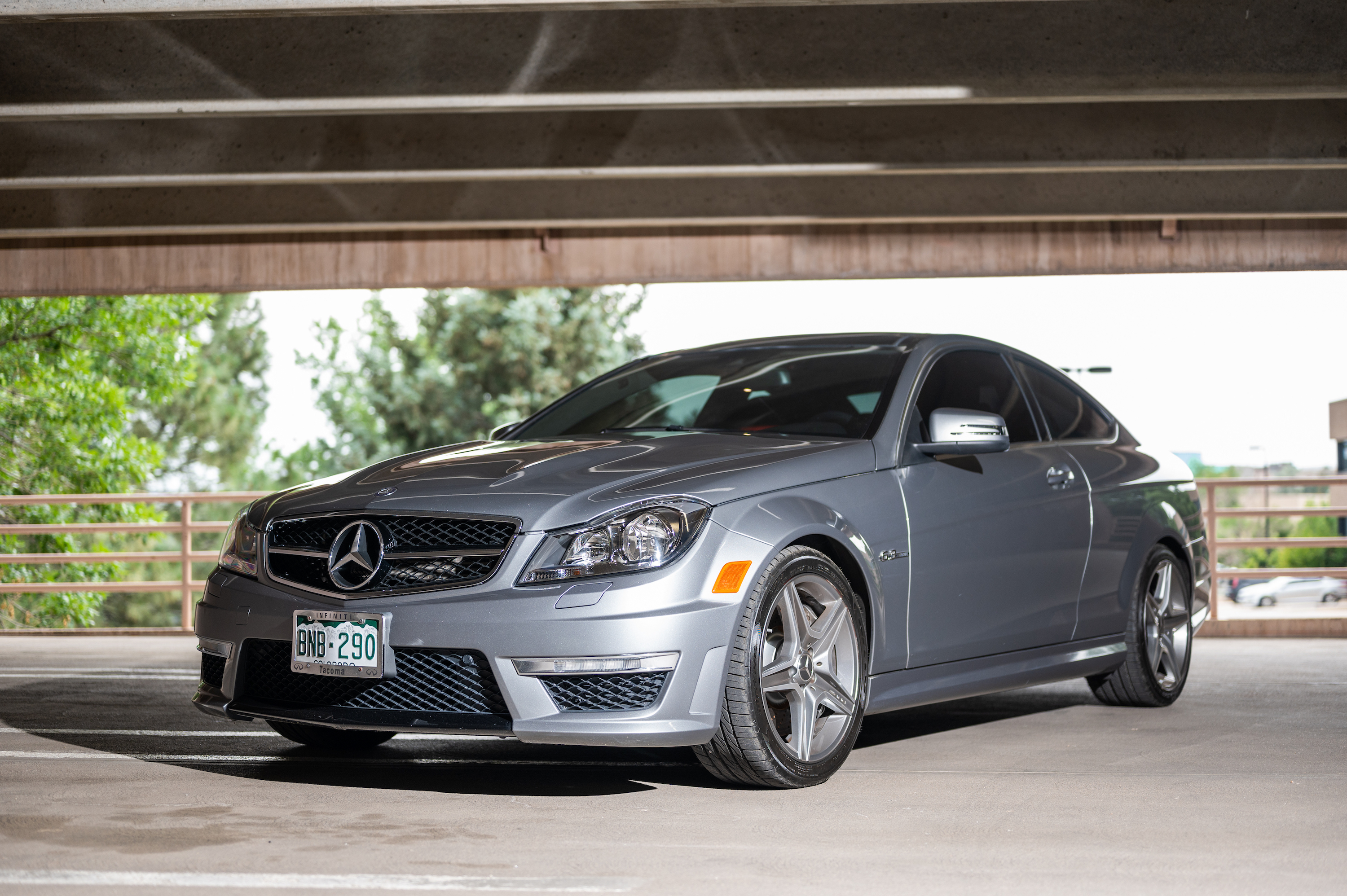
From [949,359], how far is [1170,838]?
2395 millimetres

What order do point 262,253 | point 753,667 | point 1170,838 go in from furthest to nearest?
point 262,253 → point 753,667 → point 1170,838

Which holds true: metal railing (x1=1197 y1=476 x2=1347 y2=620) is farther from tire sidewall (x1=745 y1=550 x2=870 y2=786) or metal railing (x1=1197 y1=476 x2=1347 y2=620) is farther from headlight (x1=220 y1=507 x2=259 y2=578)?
headlight (x1=220 y1=507 x2=259 y2=578)

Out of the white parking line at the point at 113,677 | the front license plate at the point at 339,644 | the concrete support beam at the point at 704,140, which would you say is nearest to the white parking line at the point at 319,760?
the front license plate at the point at 339,644

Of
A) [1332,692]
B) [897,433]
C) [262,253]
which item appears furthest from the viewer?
[262,253]

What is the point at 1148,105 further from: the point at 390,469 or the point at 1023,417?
the point at 390,469

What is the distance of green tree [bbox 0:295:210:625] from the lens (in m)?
21.6

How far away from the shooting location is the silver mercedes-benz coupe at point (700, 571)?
14.4ft

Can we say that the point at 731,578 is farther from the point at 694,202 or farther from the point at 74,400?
the point at 74,400

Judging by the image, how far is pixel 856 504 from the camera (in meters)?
5.05

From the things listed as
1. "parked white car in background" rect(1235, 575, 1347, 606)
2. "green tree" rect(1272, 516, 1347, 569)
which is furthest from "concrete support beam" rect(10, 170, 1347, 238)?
"parked white car in background" rect(1235, 575, 1347, 606)

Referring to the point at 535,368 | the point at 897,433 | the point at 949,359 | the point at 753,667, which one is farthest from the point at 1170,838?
the point at 535,368

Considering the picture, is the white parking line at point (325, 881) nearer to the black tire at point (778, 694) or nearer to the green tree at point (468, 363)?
the black tire at point (778, 694)

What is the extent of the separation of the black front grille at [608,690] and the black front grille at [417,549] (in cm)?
39

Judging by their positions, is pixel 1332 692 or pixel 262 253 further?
pixel 262 253
